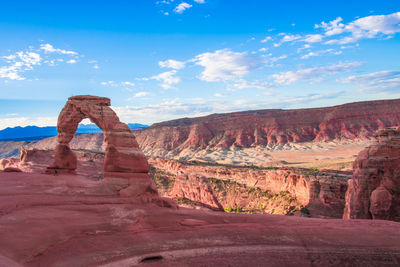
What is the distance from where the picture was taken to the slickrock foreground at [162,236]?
8.85m

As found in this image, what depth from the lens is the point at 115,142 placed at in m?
17.8

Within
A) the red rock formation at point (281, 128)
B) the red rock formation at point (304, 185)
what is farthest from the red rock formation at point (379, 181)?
the red rock formation at point (281, 128)

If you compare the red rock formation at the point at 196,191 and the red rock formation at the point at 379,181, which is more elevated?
the red rock formation at the point at 379,181

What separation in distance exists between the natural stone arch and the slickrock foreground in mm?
2439

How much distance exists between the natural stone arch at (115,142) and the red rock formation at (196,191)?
14.3 meters

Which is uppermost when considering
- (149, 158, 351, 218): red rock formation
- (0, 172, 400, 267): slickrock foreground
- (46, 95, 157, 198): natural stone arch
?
(46, 95, 157, 198): natural stone arch

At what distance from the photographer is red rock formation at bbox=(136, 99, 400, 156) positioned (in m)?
103

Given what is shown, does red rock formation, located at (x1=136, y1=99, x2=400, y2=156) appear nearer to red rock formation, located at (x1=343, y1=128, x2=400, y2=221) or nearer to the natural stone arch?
the natural stone arch

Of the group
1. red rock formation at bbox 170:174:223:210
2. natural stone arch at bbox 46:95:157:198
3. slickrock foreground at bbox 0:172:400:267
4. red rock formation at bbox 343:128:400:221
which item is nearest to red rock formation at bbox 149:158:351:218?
red rock formation at bbox 170:174:223:210

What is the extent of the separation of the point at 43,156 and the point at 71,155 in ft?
83.0

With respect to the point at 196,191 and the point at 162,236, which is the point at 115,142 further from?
the point at 196,191

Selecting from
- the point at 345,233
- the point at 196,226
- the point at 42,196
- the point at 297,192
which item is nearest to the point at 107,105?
the point at 42,196

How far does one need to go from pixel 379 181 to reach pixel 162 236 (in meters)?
14.5

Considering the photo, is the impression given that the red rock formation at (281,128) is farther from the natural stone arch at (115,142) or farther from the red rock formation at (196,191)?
→ the natural stone arch at (115,142)
